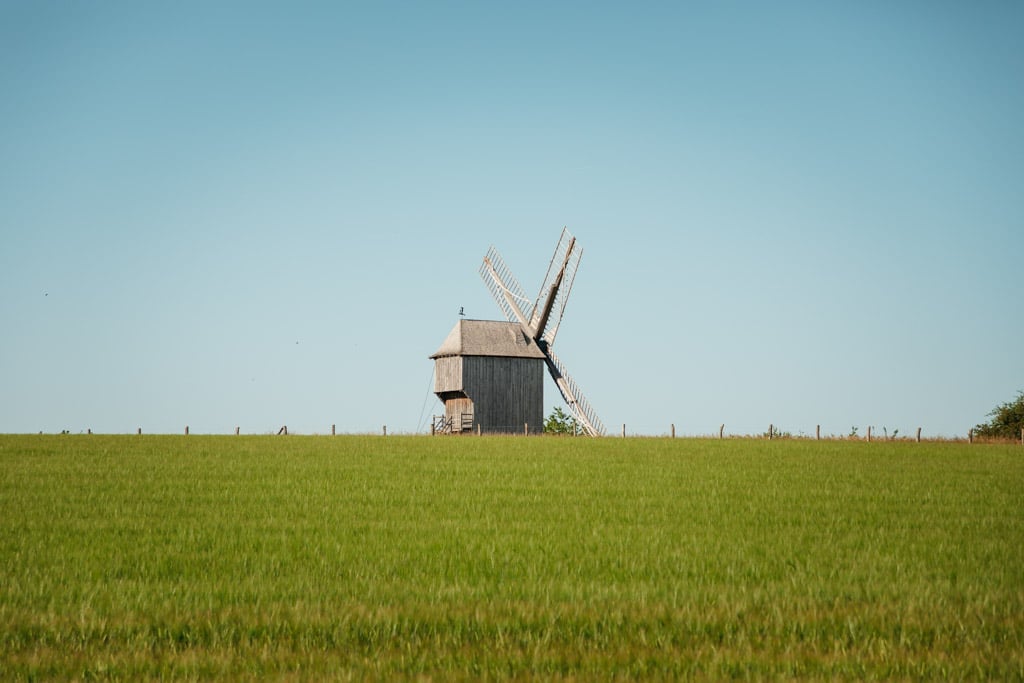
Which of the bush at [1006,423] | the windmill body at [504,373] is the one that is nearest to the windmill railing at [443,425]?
the windmill body at [504,373]

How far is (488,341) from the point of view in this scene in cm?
6012

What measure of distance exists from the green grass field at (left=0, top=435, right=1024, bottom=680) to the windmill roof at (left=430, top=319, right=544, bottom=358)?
37582 mm

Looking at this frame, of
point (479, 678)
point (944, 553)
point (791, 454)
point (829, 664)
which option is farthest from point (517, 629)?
point (791, 454)

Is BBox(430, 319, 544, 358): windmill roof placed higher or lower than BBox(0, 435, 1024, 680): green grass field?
higher

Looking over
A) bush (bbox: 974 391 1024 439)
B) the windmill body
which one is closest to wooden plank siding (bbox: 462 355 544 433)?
the windmill body

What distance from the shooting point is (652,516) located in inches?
615

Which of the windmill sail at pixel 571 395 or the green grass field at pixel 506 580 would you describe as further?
the windmill sail at pixel 571 395

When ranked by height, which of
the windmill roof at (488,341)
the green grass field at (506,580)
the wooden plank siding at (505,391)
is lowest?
the green grass field at (506,580)

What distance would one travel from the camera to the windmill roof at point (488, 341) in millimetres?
59344

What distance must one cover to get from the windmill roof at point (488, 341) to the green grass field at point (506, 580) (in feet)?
123

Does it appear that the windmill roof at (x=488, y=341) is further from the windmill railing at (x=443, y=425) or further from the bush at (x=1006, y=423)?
the bush at (x=1006, y=423)

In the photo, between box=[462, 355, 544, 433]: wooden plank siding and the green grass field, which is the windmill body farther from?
the green grass field

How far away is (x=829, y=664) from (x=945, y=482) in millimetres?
19279

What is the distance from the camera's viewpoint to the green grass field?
→ 7.03m
